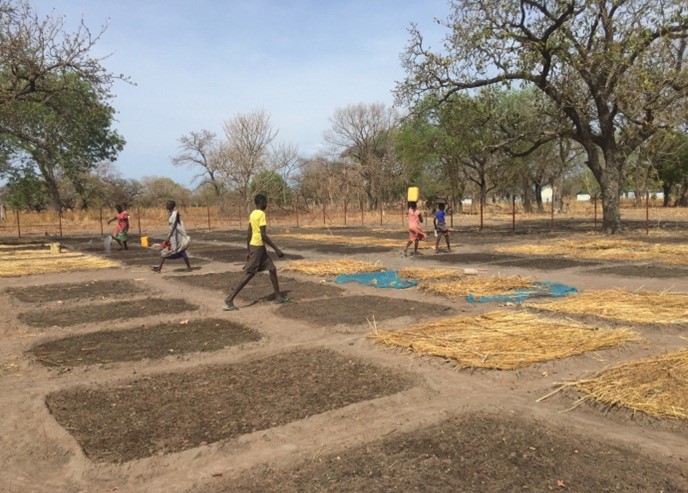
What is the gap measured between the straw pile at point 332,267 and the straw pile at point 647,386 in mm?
7412

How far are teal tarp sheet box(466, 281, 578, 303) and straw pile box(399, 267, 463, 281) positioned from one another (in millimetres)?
1761

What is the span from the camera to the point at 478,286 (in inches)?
375

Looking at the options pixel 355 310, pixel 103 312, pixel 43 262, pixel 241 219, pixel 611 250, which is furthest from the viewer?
pixel 241 219

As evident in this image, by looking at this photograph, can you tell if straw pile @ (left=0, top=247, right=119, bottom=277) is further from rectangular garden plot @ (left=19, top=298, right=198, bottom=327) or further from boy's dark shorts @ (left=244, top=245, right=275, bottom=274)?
boy's dark shorts @ (left=244, top=245, right=275, bottom=274)

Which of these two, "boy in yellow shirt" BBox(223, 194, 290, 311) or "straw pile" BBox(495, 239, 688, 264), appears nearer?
"boy in yellow shirt" BBox(223, 194, 290, 311)

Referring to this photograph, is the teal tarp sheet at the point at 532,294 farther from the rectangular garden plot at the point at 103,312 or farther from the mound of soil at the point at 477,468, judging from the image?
the mound of soil at the point at 477,468

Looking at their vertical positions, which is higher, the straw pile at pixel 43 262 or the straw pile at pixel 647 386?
the straw pile at pixel 43 262

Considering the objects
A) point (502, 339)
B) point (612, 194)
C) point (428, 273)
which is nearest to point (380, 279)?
point (428, 273)

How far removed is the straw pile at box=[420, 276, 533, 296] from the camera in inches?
359

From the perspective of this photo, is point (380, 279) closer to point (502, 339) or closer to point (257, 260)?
point (257, 260)

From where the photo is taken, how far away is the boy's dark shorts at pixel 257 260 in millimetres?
8344

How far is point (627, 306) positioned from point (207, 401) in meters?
5.91

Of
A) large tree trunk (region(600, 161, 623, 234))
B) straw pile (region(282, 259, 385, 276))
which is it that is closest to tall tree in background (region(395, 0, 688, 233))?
large tree trunk (region(600, 161, 623, 234))

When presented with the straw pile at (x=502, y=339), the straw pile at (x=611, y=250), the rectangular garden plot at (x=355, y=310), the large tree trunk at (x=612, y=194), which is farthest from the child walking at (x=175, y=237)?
the large tree trunk at (x=612, y=194)
